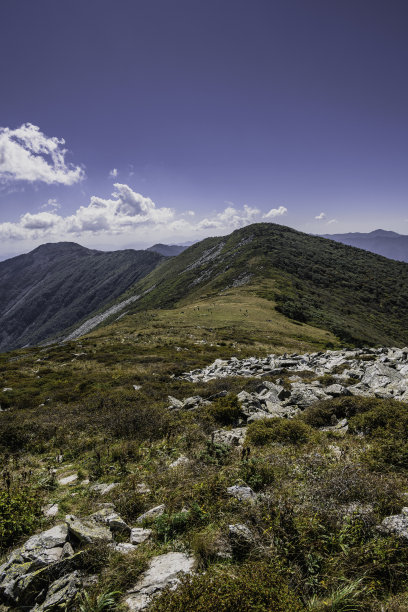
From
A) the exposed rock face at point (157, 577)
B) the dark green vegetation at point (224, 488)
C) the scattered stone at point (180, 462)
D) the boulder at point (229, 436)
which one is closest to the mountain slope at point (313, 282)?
the dark green vegetation at point (224, 488)

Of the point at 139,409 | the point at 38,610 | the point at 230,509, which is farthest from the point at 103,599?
the point at 139,409

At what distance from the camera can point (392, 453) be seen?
6066mm

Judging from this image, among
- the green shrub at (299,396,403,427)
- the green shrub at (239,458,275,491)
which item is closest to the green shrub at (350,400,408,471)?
the green shrub at (299,396,403,427)

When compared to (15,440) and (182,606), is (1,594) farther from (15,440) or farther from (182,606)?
(15,440)

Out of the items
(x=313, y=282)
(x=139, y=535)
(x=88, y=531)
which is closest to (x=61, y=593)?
(x=88, y=531)

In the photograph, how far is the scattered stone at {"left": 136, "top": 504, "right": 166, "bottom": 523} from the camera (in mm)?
5039

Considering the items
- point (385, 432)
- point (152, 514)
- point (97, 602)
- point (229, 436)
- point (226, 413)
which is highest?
point (97, 602)

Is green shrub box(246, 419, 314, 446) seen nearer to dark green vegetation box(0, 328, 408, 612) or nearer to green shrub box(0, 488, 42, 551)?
dark green vegetation box(0, 328, 408, 612)

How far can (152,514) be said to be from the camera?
5.10m

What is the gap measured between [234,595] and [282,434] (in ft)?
16.7

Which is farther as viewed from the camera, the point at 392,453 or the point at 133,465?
the point at 133,465

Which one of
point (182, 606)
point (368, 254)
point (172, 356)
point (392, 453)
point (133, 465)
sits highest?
point (368, 254)

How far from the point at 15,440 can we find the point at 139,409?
4.21 m

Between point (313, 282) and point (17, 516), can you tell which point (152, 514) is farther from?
point (313, 282)
